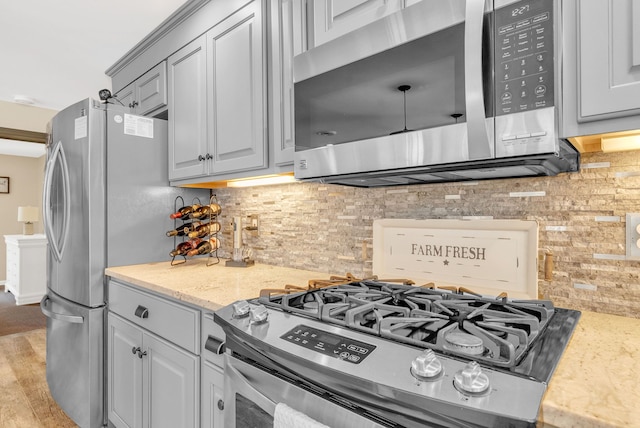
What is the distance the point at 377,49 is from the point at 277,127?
57 centimetres

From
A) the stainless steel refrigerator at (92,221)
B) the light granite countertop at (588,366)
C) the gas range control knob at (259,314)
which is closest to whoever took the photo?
the light granite countertop at (588,366)

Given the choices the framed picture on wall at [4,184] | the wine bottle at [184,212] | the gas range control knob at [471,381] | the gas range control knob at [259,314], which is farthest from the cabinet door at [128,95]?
the framed picture on wall at [4,184]

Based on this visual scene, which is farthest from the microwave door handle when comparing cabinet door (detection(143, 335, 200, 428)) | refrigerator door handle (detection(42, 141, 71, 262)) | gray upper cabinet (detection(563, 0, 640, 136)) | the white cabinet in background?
the white cabinet in background

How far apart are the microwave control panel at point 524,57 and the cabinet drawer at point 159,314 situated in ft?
4.03

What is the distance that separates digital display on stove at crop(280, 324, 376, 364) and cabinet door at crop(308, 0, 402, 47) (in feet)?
3.12

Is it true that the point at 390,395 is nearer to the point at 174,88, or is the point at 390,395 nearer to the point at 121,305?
Answer: the point at 121,305

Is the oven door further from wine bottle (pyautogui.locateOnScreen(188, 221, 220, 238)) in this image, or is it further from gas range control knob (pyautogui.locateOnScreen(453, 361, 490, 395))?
wine bottle (pyautogui.locateOnScreen(188, 221, 220, 238))

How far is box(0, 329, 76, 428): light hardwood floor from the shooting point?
212cm

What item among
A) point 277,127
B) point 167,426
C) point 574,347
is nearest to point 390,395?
point 574,347

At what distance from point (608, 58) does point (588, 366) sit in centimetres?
65

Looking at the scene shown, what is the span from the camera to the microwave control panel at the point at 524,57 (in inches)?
32.6

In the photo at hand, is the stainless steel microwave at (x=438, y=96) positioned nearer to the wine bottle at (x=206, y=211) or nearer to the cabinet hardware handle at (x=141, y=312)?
the cabinet hardware handle at (x=141, y=312)

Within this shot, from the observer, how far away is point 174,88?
2145 mm

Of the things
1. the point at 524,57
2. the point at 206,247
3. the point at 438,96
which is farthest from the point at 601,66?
the point at 206,247
